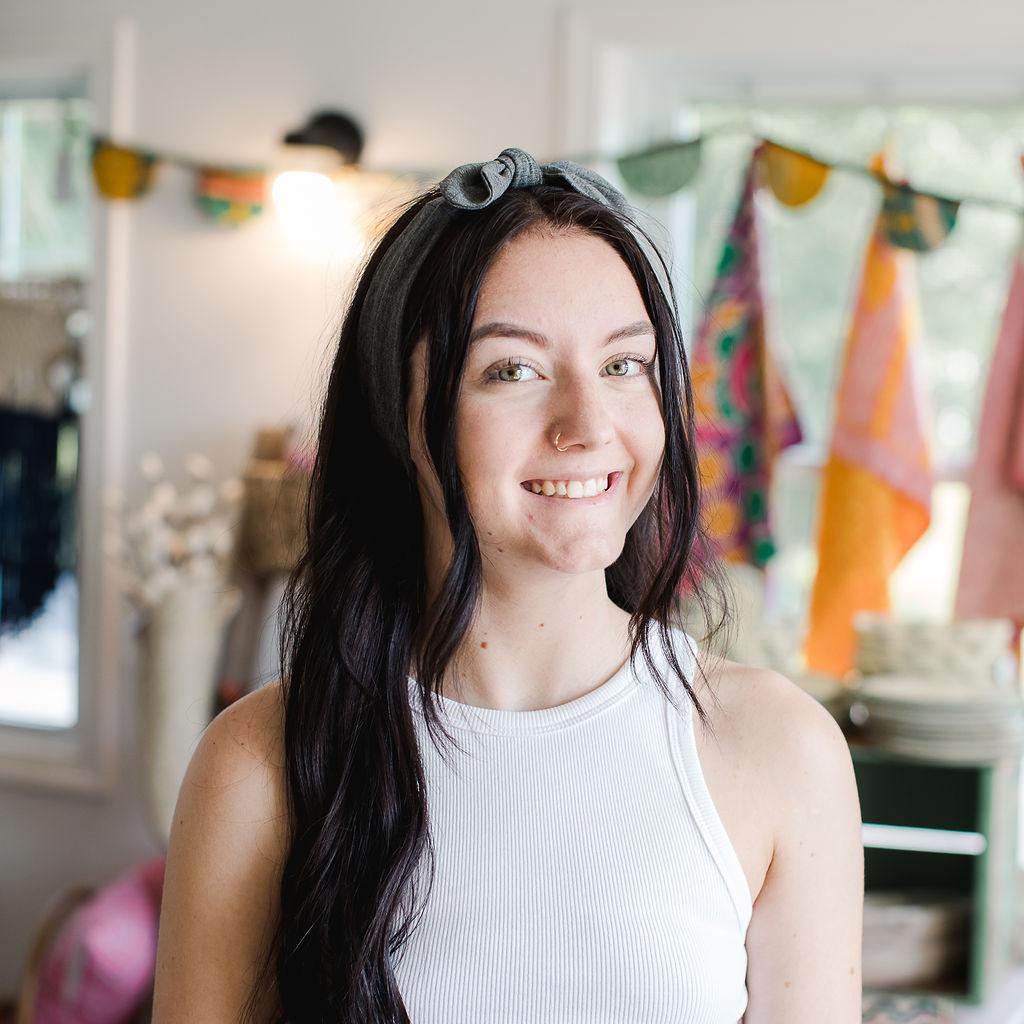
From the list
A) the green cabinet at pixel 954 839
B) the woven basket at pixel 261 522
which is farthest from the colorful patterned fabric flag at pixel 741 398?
the woven basket at pixel 261 522

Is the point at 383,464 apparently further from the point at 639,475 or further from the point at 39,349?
the point at 39,349

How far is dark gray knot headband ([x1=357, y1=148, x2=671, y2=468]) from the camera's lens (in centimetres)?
102

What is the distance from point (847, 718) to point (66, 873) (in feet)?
6.70

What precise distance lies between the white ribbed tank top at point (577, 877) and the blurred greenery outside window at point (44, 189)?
8.11ft

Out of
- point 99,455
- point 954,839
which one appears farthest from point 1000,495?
point 99,455

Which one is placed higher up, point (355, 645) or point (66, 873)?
point (355, 645)

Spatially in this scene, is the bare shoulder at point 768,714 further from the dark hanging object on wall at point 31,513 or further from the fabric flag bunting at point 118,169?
the dark hanging object on wall at point 31,513

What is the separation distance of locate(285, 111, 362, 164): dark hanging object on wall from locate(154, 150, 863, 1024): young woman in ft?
5.58

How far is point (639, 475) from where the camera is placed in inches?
40.6

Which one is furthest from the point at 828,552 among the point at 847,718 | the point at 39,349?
the point at 39,349

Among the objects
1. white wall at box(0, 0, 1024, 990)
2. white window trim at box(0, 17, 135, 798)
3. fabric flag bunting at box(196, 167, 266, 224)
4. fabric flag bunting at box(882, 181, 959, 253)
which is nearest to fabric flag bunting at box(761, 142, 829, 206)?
fabric flag bunting at box(882, 181, 959, 253)

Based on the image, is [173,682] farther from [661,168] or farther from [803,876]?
[803,876]

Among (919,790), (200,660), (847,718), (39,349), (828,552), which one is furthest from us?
(39,349)

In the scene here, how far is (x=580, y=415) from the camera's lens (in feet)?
3.19
